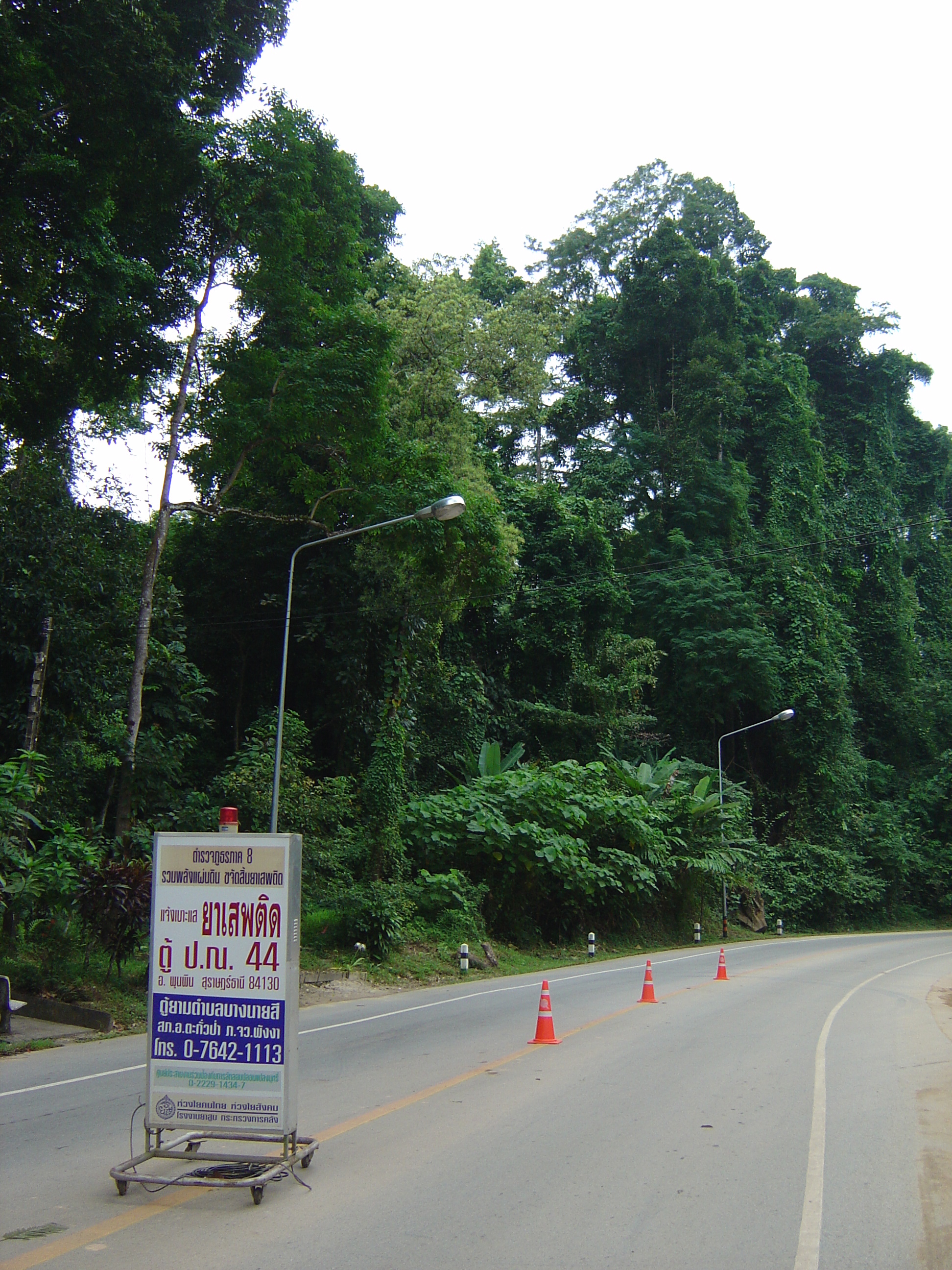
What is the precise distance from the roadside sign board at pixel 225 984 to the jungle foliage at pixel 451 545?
6.58m

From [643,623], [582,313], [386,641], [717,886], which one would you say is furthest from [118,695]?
[582,313]

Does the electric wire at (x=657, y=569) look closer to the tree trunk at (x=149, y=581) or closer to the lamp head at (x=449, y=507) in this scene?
the tree trunk at (x=149, y=581)

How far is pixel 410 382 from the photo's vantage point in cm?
2972

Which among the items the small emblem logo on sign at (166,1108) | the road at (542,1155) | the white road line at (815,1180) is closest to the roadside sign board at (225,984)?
the small emblem logo on sign at (166,1108)

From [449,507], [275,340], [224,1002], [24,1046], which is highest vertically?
[275,340]

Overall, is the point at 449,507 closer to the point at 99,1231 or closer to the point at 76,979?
the point at 76,979

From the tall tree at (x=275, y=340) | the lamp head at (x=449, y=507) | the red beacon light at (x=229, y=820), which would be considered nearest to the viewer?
the red beacon light at (x=229, y=820)

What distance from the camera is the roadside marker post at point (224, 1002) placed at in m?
5.38

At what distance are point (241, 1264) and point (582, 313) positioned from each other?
48423 mm

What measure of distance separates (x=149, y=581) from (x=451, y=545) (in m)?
8.59

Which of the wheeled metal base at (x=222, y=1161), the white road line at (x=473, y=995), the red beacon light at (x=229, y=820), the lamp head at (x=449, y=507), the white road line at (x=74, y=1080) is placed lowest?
the white road line at (x=473, y=995)

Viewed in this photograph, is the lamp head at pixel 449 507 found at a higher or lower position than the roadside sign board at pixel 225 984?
higher

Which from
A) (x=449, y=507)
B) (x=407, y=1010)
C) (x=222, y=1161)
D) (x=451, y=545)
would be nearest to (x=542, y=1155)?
(x=222, y=1161)

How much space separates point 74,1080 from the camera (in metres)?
8.77
